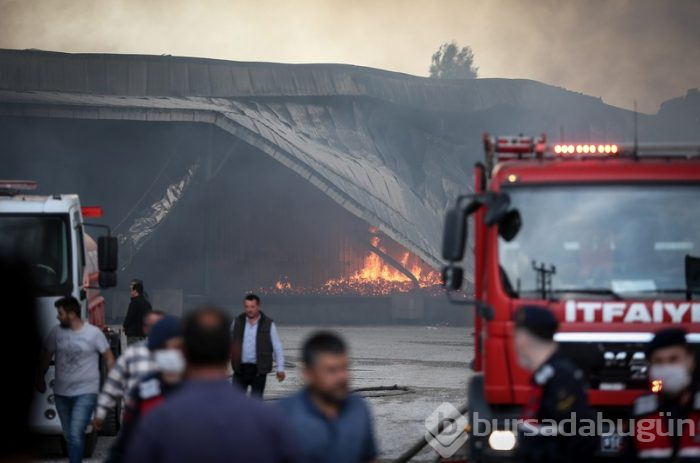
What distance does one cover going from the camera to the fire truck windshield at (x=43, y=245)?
555 inches

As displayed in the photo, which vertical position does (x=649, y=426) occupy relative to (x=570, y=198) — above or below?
below

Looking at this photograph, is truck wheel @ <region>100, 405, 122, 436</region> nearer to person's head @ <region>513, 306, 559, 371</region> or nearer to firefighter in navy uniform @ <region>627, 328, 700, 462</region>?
firefighter in navy uniform @ <region>627, 328, 700, 462</region>

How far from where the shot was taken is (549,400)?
21.1ft

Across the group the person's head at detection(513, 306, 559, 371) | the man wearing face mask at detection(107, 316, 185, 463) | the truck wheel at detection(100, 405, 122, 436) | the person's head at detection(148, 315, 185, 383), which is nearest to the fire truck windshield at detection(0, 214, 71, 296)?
the truck wheel at detection(100, 405, 122, 436)

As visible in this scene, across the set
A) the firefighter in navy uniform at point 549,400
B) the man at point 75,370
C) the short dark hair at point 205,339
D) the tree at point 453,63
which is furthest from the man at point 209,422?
the tree at point 453,63

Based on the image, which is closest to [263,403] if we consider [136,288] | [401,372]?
[136,288]

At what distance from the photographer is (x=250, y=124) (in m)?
40.0

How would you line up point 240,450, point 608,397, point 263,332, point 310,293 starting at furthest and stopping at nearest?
point 310,293
point 263,332
point 608,397
point 240,450

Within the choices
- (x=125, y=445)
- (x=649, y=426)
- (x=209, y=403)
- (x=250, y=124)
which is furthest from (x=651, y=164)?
(x=250, y=124)

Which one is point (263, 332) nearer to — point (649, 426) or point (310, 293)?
point (649, 426)

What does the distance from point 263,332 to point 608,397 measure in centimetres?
505

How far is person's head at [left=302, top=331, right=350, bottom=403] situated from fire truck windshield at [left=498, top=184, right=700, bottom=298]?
4699 mm

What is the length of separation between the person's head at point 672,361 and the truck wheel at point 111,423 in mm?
10211

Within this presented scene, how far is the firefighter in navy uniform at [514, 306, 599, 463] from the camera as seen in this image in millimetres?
6387
